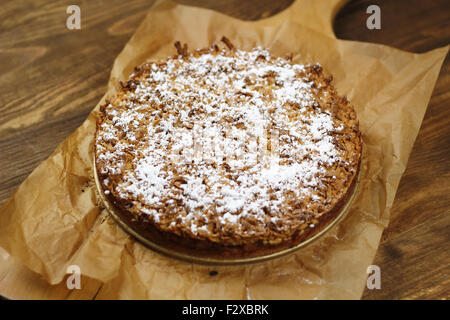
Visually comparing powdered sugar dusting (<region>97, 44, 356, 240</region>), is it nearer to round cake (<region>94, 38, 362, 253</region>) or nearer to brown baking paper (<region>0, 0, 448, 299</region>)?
round cake (<region>94, 38, 362, 253</region>)

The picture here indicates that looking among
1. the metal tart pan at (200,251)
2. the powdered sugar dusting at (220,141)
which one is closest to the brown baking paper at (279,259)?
the metal tart pan at (200,251)

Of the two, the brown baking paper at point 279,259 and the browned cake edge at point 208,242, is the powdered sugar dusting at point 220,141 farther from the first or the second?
the brown baking paper at point 279,259

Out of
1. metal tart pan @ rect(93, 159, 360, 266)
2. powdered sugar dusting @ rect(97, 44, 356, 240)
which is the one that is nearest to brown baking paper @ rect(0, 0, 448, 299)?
metal tart pan @ rect(93, 159, 360, 266)

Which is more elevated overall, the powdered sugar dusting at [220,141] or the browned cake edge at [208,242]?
the powdered sugar dusting at [220,141]

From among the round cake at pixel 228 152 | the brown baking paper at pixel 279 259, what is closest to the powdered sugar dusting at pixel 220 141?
the round cake at pixel 228 152

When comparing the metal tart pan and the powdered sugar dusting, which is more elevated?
the powdered sugar dusting

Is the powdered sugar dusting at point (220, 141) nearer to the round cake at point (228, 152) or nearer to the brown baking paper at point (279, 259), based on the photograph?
the round cake at point (228, 152)
